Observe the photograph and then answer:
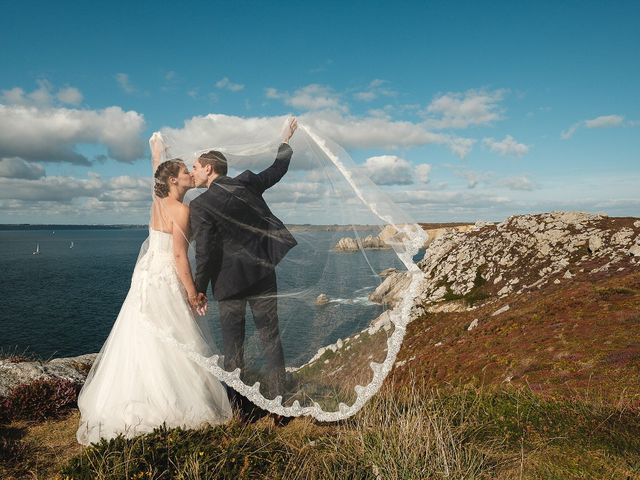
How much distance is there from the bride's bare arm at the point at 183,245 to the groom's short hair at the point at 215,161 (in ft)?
1.99

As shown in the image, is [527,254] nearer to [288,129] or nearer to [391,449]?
[288,129]

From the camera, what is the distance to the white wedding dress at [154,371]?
205 inches

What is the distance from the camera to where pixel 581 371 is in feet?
24.0

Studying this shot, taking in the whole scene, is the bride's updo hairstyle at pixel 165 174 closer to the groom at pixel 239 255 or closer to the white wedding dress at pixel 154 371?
the groom at pixel 239 255

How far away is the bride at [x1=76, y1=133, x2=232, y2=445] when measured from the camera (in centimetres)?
523

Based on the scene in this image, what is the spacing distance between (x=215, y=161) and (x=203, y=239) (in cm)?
102

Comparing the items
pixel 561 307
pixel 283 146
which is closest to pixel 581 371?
pixel 561 307

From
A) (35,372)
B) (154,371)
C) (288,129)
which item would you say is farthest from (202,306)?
(35,372)

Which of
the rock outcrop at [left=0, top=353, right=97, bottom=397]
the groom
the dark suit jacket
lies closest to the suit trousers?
the groom

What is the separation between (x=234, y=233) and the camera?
5.27 metres

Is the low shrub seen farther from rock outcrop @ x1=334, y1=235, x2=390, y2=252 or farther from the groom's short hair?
rock outcrop @ x1=334, y1=235, x2=390, y2=252

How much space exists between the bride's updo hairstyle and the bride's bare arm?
11.9 inches

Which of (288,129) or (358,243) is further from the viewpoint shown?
(288,129)

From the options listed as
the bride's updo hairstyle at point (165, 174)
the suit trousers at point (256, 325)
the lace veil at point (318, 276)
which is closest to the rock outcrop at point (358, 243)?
the lace veil at point (318, 276)
